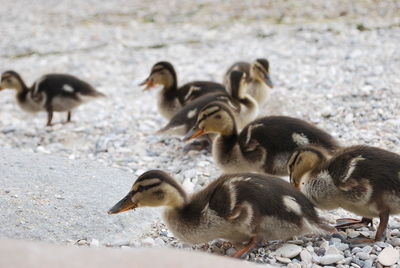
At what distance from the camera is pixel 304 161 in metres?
3.99

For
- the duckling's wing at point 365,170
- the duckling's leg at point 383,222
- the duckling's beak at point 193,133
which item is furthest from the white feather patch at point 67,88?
the duckling's leg at point 383,222

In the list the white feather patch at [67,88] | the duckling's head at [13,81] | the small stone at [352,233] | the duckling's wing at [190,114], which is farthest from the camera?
the duckling's head at [13,81]

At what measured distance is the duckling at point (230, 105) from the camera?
18.4ft

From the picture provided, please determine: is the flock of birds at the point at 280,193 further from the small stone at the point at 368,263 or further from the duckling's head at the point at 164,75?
the duckling's head at the point at 164,75

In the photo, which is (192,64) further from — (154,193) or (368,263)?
(368,263)

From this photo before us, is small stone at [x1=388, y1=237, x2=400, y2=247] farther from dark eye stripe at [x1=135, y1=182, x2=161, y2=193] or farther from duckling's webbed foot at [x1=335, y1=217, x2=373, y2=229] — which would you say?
dark eye stripe at [x1=135, y1=182, x2=161, y2=193]

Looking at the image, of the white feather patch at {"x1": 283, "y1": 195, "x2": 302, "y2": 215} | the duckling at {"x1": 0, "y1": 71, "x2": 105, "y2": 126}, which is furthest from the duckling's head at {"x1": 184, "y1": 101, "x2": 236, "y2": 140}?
the duckling at {"x1": 0, "y1": 71, "x2": 105, "y2": 126}

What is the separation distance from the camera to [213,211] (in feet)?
11.3

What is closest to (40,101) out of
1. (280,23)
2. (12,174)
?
(12,174)

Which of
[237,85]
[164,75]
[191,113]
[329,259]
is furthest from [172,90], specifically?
[329,259]

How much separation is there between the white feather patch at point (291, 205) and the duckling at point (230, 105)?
7.13 ft

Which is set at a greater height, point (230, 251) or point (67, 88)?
point (67, 88)

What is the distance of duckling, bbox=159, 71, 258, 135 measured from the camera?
560 cm

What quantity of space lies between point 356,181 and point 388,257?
47 cm
